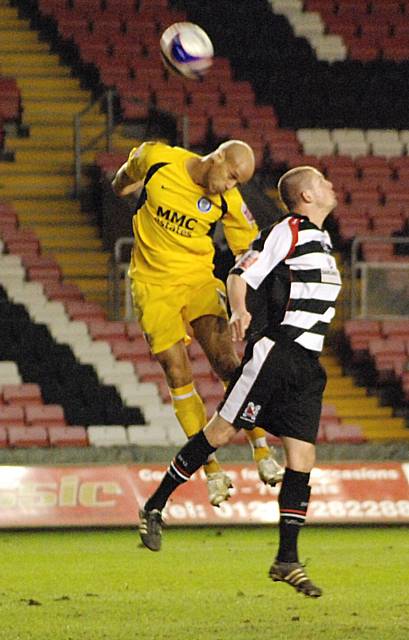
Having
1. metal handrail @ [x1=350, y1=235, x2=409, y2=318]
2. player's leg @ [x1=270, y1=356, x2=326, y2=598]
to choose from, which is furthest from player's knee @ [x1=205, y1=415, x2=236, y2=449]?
metal handrail @ [x1=350, y1=235, x2=409, y2=318]

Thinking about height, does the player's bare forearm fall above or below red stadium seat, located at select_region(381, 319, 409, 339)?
above

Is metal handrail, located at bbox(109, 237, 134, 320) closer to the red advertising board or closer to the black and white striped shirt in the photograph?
the red advertising board

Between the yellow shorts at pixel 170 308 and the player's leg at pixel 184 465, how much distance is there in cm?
56

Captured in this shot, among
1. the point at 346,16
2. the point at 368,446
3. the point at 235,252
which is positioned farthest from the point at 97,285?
the point at 235,252

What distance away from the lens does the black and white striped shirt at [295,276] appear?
761 centimetres

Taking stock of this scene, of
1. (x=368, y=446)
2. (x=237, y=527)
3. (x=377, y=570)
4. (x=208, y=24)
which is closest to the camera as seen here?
(x=377, y=570)

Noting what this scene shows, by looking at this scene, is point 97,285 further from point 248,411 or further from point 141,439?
point 248,411

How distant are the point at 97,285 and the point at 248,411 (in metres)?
9.50

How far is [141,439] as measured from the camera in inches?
581

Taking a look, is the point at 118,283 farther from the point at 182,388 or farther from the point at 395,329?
the point at 182,388

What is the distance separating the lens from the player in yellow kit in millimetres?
8164

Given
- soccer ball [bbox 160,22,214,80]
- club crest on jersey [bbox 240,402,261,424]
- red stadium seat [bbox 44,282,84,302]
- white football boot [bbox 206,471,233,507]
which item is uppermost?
soccer ball [bbox 160,22,214,80]

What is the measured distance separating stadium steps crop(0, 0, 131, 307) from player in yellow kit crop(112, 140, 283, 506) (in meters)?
8.44

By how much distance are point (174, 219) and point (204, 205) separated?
177 millimetres
